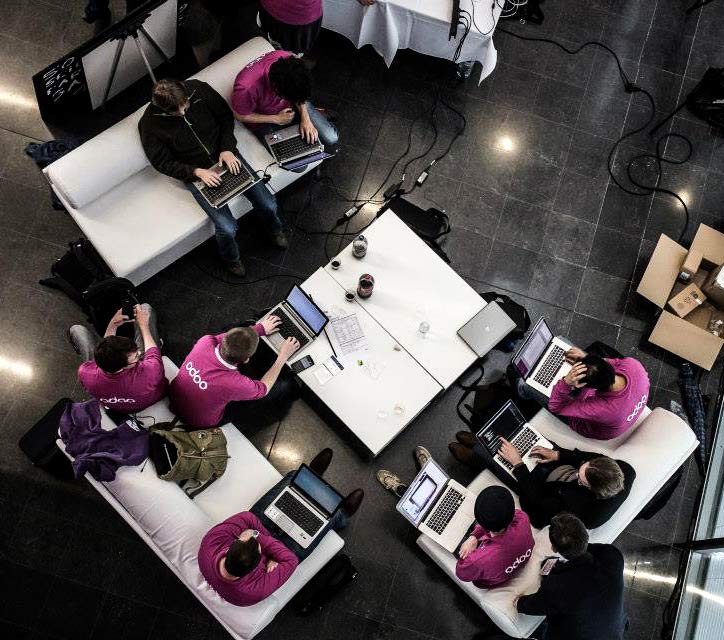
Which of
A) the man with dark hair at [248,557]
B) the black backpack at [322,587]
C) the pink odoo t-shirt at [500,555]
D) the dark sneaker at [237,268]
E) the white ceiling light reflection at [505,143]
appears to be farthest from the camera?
the white ceiling light reflection at [505,143]

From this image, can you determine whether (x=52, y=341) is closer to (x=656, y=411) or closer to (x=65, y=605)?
(x=65, y=605)

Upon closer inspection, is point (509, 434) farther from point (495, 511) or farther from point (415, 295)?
point (415, 295)

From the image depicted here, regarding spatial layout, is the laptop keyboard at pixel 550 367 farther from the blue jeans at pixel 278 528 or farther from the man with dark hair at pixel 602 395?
the blue jeans at pixel 278 528

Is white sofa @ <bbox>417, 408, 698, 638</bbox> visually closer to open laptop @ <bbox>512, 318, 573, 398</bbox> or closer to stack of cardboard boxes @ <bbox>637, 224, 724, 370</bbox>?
open laptop @ <bbox>512, 318, 573, 398</bbox>

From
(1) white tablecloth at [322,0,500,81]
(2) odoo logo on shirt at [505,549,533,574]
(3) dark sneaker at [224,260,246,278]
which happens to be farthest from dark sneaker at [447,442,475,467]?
(1) white tablecloth at [322,0,500,81]

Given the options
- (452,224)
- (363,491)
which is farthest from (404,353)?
(452,224)

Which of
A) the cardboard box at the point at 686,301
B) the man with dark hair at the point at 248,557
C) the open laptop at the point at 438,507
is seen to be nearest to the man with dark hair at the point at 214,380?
the man with dark hair at the point at 248,557

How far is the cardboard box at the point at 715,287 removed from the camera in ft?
16.0

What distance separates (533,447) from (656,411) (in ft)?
2.69

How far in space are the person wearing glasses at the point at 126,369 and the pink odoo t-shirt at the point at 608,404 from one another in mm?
2453

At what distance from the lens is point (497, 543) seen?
3.83 m

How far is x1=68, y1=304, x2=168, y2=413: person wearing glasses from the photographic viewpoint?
146 inches

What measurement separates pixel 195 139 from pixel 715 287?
3.80 m

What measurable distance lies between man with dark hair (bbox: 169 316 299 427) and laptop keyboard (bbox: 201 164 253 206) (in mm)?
1015
